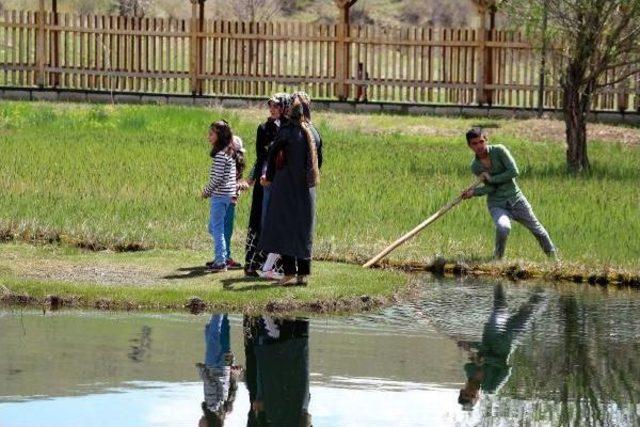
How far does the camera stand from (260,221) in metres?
14.8

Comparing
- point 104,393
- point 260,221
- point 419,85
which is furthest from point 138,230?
point 419,85

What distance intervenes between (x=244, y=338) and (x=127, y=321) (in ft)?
3.56

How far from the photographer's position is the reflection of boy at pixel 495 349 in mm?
10898

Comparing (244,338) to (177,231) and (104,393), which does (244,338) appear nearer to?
(104,393)

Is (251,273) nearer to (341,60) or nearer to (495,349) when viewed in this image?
(495,349)

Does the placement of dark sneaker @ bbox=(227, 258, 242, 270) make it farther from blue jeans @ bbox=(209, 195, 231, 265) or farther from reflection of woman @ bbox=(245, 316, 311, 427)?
reflection of woman @ bbox=(245, 316, 311, 427)

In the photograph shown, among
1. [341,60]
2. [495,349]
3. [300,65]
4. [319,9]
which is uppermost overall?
[319,9]

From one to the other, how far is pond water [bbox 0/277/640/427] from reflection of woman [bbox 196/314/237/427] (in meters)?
0.01

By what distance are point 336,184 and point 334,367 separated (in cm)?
985

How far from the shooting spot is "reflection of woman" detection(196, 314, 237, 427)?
32.6 ft

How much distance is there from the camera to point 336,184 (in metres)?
21.2

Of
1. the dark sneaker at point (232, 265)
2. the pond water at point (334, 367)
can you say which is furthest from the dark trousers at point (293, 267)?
the dark sneaker at point (232, 265)

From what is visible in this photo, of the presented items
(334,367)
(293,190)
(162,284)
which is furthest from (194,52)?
(334,367)

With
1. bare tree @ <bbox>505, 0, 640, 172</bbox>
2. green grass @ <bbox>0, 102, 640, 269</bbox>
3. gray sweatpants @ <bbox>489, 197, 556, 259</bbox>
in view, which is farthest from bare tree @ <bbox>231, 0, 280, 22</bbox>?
gray sweatpants @ <bbox>489, 197, 556, 259</bbox>
